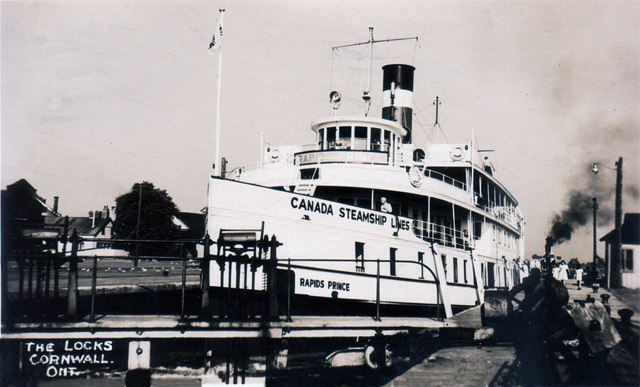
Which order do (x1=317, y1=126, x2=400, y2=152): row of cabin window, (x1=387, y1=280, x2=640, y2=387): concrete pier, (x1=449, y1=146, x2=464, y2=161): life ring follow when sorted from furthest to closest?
(x1=449, y1=146, x2=464, y2=161): life ring → (x1=317, y1=126, x2=400, y2=152): row of cabin window → (x1=387, y1=280, x2=640, y2=387): concrete pier

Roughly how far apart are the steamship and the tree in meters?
20.9

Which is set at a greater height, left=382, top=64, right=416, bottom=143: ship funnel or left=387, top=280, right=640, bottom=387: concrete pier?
left=382, top=64, right=416, bottom=143: ship funnel

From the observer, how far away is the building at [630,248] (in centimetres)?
852

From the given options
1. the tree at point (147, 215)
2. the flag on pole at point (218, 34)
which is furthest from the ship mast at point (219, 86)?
the tree at point (147, 215)

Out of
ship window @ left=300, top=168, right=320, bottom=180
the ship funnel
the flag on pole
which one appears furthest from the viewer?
the ship funnel

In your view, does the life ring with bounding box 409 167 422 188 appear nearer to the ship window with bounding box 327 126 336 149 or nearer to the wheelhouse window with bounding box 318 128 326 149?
the ship window with bounding box 327 126 336 149

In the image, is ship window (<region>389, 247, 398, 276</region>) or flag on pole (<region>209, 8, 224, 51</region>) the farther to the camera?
ship window (<region>389, 247, 398, 276</region>)

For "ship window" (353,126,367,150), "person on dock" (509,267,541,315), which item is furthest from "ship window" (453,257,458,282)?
"ship window" (353,126,367,150)

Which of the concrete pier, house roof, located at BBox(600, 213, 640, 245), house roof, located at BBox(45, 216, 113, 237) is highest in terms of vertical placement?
house roof, located at BBox(45, 216, 113, 237)

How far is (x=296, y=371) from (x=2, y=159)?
5043 mm

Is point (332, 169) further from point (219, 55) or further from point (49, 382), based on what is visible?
point (49, 382)

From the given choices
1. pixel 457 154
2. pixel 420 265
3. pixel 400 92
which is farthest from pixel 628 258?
pixel 400 92

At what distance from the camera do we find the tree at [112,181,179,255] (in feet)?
111

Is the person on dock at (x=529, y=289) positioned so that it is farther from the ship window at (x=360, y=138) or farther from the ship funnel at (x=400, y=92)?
the ship funnel at (x=400, y=92)
